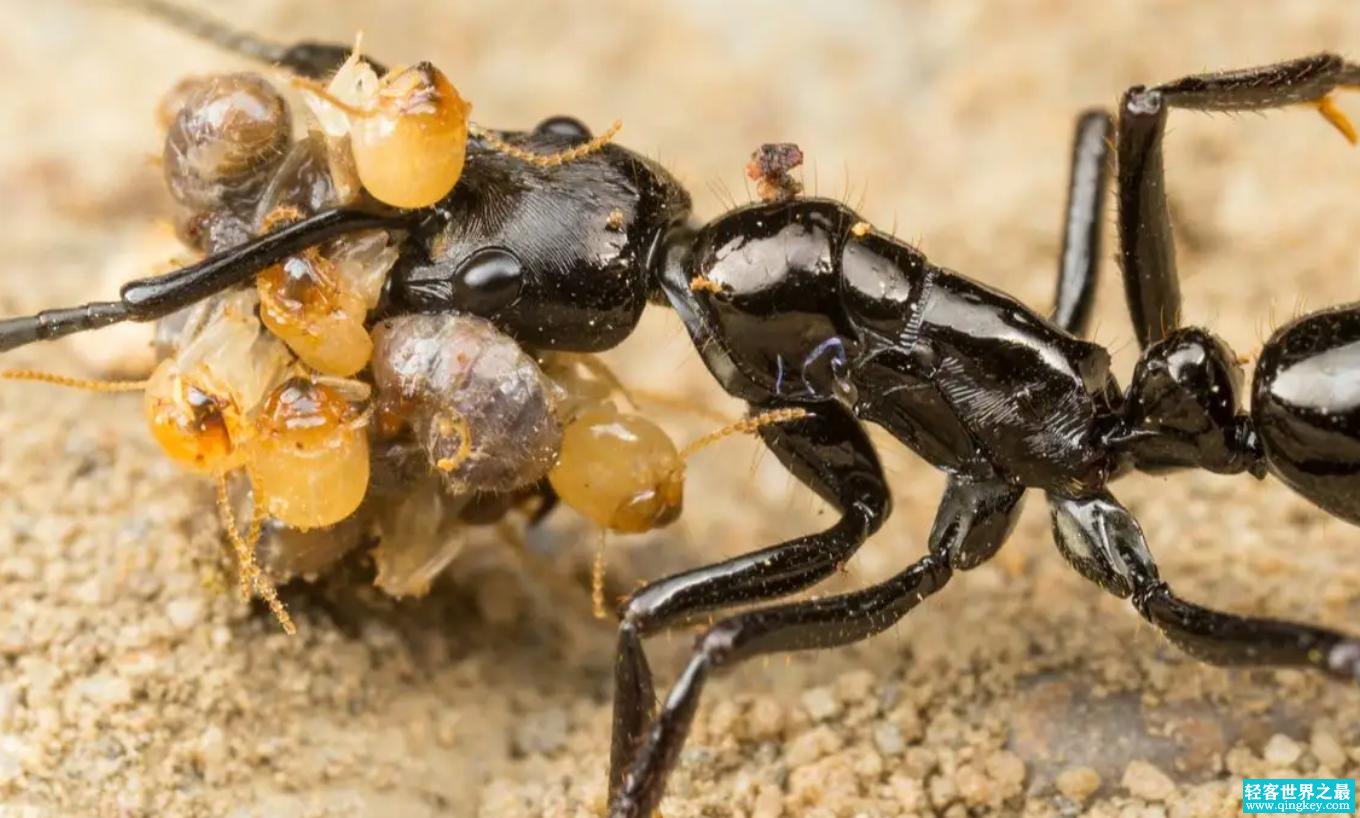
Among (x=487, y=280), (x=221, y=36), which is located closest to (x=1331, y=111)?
(x=487, y=280)

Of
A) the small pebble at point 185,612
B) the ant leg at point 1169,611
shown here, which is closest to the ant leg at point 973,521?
the ant leg at point 1169,611

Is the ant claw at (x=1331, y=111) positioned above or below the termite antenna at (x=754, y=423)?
above

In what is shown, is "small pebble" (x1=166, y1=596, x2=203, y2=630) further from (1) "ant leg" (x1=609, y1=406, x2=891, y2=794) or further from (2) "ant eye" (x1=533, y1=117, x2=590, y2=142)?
(2) "ant eye" (x1=533, y1=117, x2=590, y2=142)

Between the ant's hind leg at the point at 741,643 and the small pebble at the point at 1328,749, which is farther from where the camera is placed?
the small pebble at the point at 1328,749

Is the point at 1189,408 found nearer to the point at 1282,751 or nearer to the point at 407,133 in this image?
the point at 1282,751

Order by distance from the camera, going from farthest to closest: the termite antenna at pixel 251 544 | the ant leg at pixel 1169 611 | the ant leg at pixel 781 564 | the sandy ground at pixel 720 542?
the sandy ground at pixel 720 542 → the termite antenna at pixel 251 544 → the ant leg at pixel 781 564 → the ant leg at pixel 1169 611

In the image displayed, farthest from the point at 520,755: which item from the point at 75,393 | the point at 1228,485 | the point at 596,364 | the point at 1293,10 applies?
the point at 1293,10

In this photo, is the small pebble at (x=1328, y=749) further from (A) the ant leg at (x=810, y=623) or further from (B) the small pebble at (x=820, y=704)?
(B) the small pebble at (x=820, y=704)
